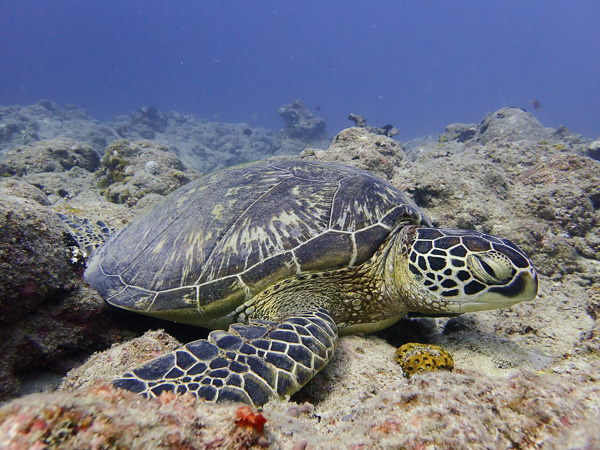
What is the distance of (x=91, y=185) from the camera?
6.37m

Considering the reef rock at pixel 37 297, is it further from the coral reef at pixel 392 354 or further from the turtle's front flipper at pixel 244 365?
the turtle's front flipper at pixel 244 365

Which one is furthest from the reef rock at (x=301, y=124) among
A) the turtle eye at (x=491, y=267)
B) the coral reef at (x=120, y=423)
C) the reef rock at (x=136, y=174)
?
the coral reef at (x=120, y=423)

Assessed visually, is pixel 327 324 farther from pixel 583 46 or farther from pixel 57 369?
pixel 583 46

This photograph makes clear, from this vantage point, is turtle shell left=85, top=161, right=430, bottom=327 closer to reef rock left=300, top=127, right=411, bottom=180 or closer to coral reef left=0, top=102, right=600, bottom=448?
coral reef left=0, top=102, right=600, bottom=448

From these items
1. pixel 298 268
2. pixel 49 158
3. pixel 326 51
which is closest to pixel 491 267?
pixel 298 268

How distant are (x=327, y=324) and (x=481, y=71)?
501 feet

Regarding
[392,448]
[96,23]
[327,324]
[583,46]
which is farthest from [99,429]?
[583,46]

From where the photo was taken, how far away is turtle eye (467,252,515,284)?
6.04 feet

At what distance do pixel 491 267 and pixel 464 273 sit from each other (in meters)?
0.17

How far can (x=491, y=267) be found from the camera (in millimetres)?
1873

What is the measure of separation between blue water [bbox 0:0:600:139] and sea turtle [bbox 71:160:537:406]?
87143 millimetres

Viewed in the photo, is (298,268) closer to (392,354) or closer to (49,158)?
(392,354)

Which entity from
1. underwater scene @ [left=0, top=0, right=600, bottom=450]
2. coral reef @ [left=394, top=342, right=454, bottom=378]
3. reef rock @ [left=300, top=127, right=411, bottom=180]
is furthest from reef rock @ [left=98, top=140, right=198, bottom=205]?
coral reef @ [left=394, top=342, right=454, bottom=378]

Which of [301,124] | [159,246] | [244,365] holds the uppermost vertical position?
[301,124]
